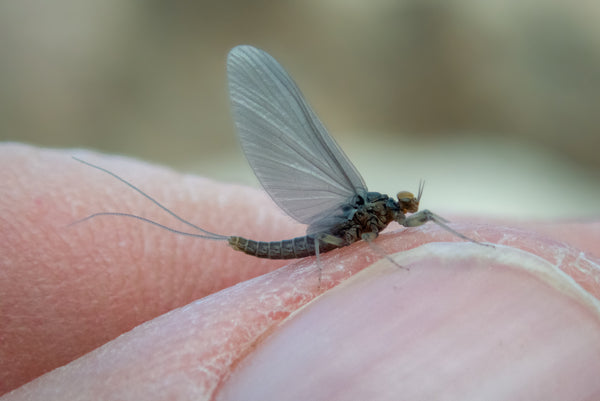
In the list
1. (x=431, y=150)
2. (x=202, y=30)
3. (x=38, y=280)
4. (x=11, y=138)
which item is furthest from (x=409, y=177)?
(x=38, y=280)

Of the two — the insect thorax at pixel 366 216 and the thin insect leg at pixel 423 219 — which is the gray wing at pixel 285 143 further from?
the thin insect leg at pixel 423 219

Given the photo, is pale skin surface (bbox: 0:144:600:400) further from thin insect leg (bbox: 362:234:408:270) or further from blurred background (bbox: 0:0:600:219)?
blurred background (bbox: 0:0:600:219)

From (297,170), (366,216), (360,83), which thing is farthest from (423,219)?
(360,83)

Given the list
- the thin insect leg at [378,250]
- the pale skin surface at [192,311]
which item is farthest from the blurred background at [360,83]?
the thin insect leg at [378,250]

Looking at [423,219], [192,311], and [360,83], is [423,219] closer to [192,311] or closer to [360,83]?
[192,311]

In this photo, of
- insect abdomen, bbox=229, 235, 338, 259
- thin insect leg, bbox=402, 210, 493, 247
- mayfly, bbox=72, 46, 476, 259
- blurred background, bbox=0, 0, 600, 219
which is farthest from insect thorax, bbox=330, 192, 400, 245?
blurred background, bbox=0, 0, 600, 219
